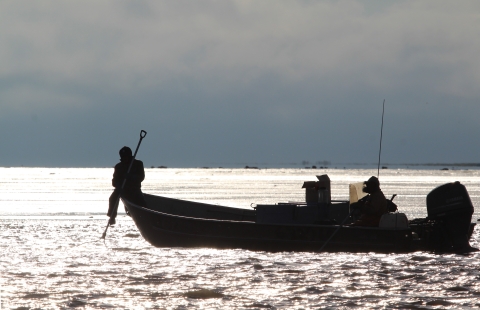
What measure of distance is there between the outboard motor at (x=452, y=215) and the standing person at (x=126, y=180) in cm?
705

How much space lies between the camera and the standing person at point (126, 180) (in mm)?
16609

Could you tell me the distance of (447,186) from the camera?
48.2 feet

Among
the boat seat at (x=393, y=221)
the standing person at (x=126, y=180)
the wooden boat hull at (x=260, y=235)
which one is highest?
the standing person at (x=126, y=180)

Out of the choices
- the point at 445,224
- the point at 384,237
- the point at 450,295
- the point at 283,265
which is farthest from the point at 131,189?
the point at 450,295

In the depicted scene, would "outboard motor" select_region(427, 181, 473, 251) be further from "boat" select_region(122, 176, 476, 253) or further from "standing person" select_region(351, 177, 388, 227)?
"standing person" select_region(351, 177, 388, 227)

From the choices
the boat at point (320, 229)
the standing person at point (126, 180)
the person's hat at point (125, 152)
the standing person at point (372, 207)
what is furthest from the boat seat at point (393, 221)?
the person's hat at point (125, 152)

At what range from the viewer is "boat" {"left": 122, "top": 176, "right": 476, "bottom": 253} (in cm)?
1446

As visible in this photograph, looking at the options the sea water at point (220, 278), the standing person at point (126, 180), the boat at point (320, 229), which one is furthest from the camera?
the standing person at point (126, 180)

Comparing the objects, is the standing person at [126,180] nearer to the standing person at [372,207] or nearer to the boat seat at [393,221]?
the standing person at [372,207]

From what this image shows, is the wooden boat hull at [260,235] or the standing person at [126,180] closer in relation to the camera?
the wooden boat hull at [260,235]

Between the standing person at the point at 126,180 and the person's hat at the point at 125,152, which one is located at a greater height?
the person's hat at the point at 125,152

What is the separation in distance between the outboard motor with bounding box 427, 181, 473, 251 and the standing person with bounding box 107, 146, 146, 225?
7052 millimetres

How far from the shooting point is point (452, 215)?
47.3 ft

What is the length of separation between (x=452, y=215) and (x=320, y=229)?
282cm
